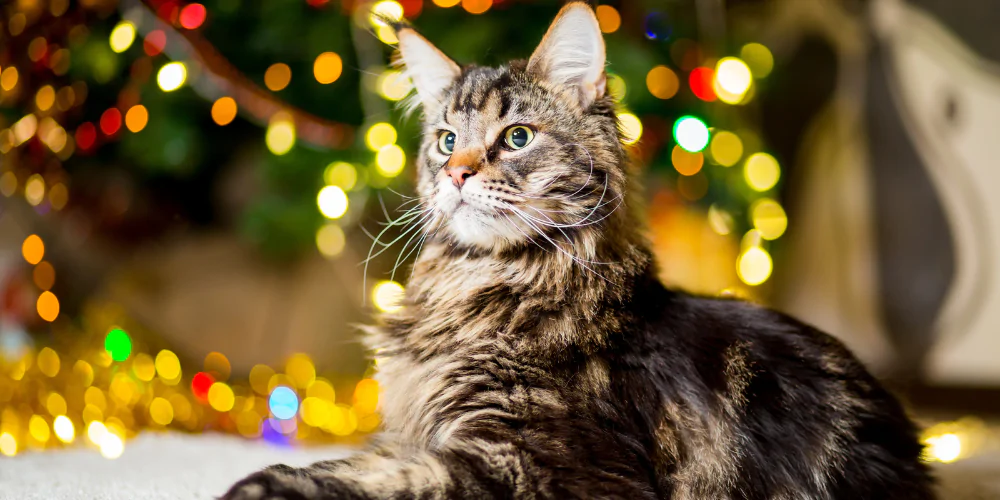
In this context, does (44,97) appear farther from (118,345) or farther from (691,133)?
(691,133)

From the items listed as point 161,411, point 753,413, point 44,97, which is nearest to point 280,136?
point 44,97

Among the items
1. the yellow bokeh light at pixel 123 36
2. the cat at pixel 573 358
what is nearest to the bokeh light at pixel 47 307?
the yellow bokeh light at pixel 123 36

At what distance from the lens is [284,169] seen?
2531mm

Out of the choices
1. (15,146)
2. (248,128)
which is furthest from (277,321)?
(15,146)

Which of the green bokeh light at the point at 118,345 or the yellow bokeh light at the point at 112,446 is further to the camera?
the green bokeh light at the point at 118,345

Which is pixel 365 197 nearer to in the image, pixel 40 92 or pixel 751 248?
pixel 40 92

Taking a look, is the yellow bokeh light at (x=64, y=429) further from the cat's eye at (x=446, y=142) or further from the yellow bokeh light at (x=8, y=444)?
the cat's eye at (x=446, y=142)

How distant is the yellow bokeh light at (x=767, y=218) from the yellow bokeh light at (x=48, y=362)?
2.58 m

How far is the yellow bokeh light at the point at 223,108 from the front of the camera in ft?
8.17

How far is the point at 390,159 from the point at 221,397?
3.42 ft

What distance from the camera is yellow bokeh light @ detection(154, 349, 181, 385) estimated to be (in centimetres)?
253

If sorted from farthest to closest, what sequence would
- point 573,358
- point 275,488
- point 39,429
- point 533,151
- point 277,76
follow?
1. point 277,76
2. point 39,429
3. point 533,151
4. point 573,358
5. point 275,488

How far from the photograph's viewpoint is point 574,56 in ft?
4.52

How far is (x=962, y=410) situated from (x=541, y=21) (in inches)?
99.6
